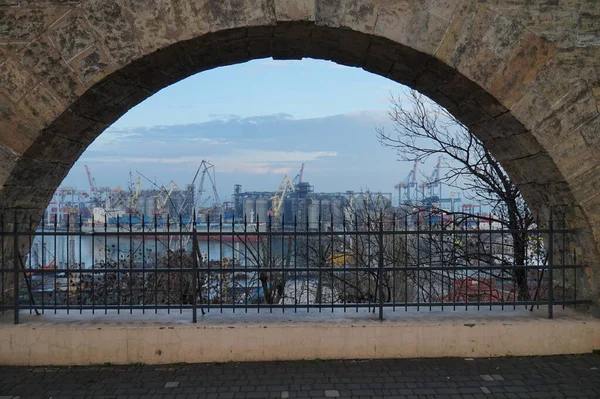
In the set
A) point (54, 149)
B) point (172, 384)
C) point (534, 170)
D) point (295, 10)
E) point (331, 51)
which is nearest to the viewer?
point (172, 384)

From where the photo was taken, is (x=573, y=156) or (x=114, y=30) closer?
(x=114, y=30)

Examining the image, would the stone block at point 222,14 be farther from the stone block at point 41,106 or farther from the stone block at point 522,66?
the stone block at point 522,66

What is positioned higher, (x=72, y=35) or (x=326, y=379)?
(x=72, y=35)

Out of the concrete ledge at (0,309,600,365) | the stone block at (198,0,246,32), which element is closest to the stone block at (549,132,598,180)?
the concrete ledge at (0,309,600,365)

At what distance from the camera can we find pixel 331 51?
5.22 m

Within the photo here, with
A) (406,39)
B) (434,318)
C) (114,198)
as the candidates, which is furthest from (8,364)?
(114,198)

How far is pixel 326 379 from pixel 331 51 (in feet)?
10.9

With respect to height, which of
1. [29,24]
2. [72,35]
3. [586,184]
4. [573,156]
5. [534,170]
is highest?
[29,24]

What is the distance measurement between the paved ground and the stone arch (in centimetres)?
135

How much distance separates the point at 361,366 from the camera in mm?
4609

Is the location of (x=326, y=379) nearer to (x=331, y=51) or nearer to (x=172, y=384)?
(x=172, y=384)

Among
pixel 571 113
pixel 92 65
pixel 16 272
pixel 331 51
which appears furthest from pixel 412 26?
pixel 16 272

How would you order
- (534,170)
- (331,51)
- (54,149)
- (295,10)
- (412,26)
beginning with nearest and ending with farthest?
(295,10) → (412,26) → (54,149) → (331,51) → (534,170)

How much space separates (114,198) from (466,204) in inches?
Result: 608
